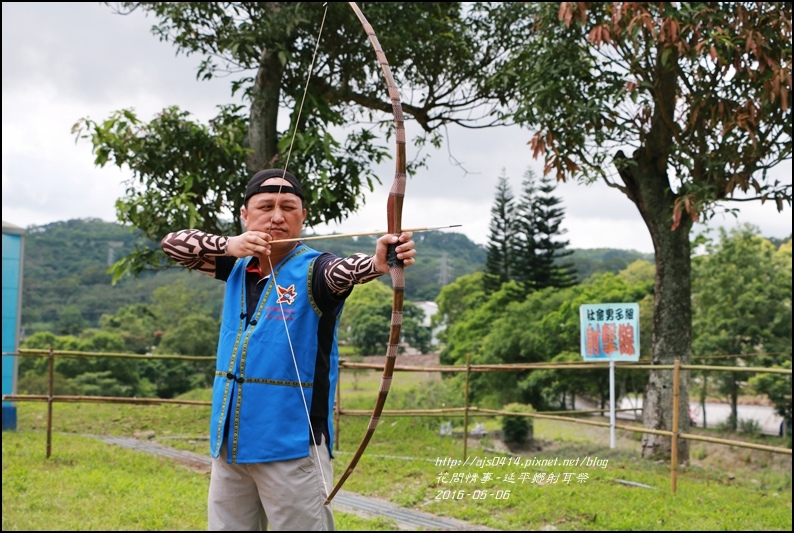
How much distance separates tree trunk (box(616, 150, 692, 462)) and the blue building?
519 centimetres

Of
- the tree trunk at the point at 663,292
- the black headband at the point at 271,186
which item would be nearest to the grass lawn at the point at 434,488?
the tree trunk at the point at 663,292

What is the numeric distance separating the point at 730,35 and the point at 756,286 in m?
Result: 7.78

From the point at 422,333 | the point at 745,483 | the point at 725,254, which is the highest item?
the point at 725,254

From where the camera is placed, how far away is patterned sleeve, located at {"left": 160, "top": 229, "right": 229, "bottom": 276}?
6.13ft

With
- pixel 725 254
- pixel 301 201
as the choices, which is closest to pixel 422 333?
pixel 725 254

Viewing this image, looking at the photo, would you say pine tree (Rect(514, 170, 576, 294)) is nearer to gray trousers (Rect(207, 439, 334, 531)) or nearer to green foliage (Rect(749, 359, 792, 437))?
green foliage (Rect(749, 359, 792, 437))

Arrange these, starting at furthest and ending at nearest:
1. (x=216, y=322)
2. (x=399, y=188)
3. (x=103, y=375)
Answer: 1. (x=216, y=322)
2. (x=103, y=375)
3. (x=399, y=188)

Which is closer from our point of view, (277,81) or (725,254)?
(277,81)

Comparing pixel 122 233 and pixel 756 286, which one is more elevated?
pixel 122 233

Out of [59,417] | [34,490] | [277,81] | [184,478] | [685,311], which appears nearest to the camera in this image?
[34,490]

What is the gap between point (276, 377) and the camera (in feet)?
5.93

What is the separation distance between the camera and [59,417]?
7348 millimetres

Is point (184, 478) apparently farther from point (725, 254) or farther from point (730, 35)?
point (725, 254)

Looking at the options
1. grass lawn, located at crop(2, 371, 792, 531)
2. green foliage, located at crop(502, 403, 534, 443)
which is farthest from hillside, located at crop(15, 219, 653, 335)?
grass lawn, located at crop(2, 371, 792, 531)
